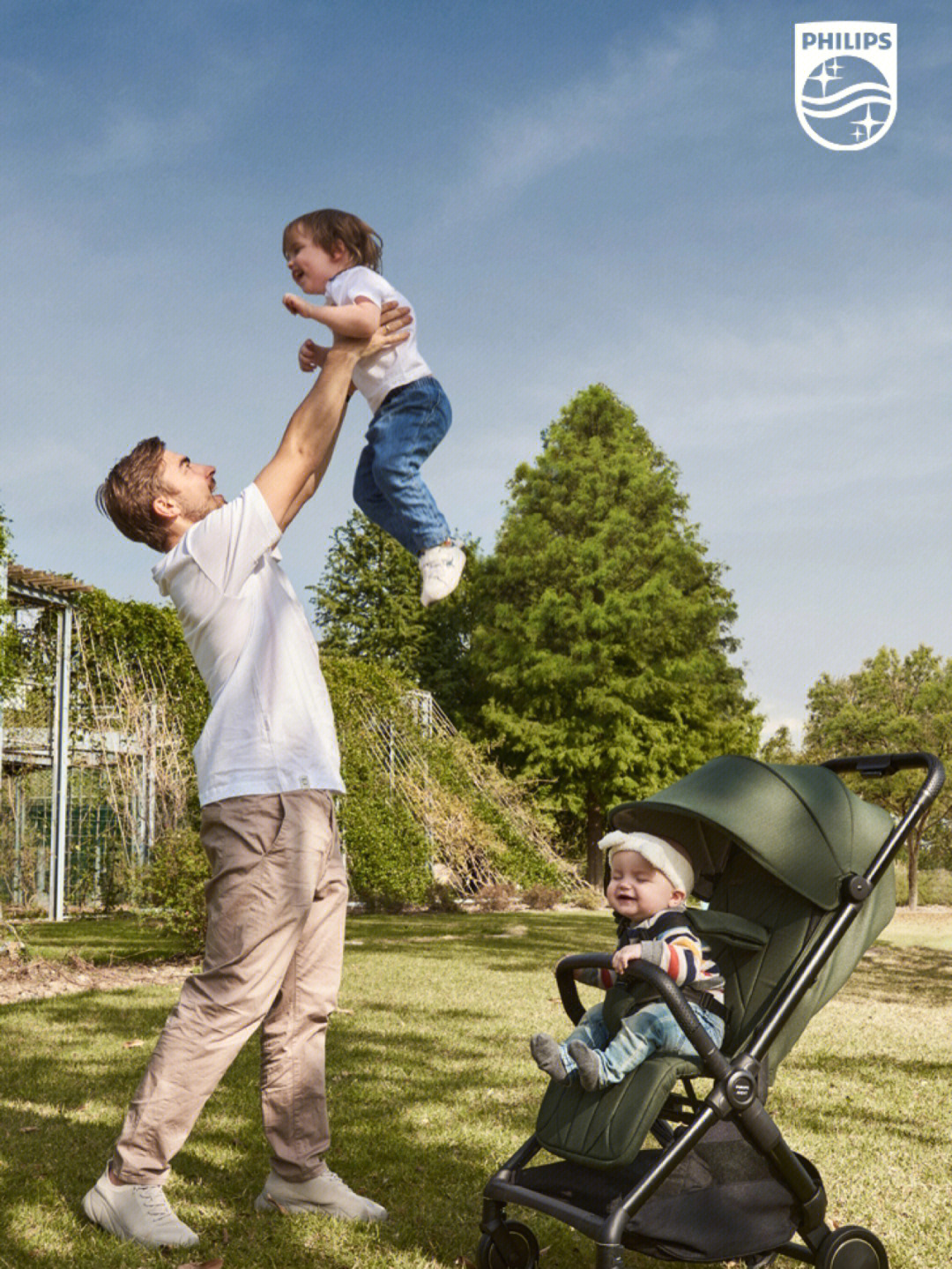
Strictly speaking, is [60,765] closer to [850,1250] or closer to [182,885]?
[182,885]

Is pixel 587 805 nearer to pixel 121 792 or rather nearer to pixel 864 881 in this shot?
pixel 121 792

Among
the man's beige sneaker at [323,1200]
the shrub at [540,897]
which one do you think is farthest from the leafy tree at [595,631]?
the man's beige sneaker at [323,1200]

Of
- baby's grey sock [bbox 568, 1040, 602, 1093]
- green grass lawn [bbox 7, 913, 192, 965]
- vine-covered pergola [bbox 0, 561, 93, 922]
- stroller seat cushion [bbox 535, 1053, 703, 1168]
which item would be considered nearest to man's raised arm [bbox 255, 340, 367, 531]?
baby's grey sock [bbox 568, 1040, 602, 1093]

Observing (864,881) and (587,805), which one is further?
(587,805)

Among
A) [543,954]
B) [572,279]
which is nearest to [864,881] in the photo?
[572,279]

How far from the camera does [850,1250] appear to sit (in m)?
2.84

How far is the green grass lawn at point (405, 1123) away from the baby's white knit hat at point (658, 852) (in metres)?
1.00

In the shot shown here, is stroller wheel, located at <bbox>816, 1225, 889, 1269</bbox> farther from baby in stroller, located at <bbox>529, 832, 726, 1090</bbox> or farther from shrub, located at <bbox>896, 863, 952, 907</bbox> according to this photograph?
shrub, located at <bbox>896, 863, 952, 907</bbox>

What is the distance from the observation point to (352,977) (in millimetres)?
8891

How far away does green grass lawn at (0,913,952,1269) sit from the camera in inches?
126

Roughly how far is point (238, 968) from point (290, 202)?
2104mm

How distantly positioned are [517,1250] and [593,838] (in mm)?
22692

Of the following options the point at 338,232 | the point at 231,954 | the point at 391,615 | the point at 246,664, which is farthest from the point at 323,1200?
the point at 391,615

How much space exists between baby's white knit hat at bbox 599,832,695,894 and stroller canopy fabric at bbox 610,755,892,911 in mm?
82
